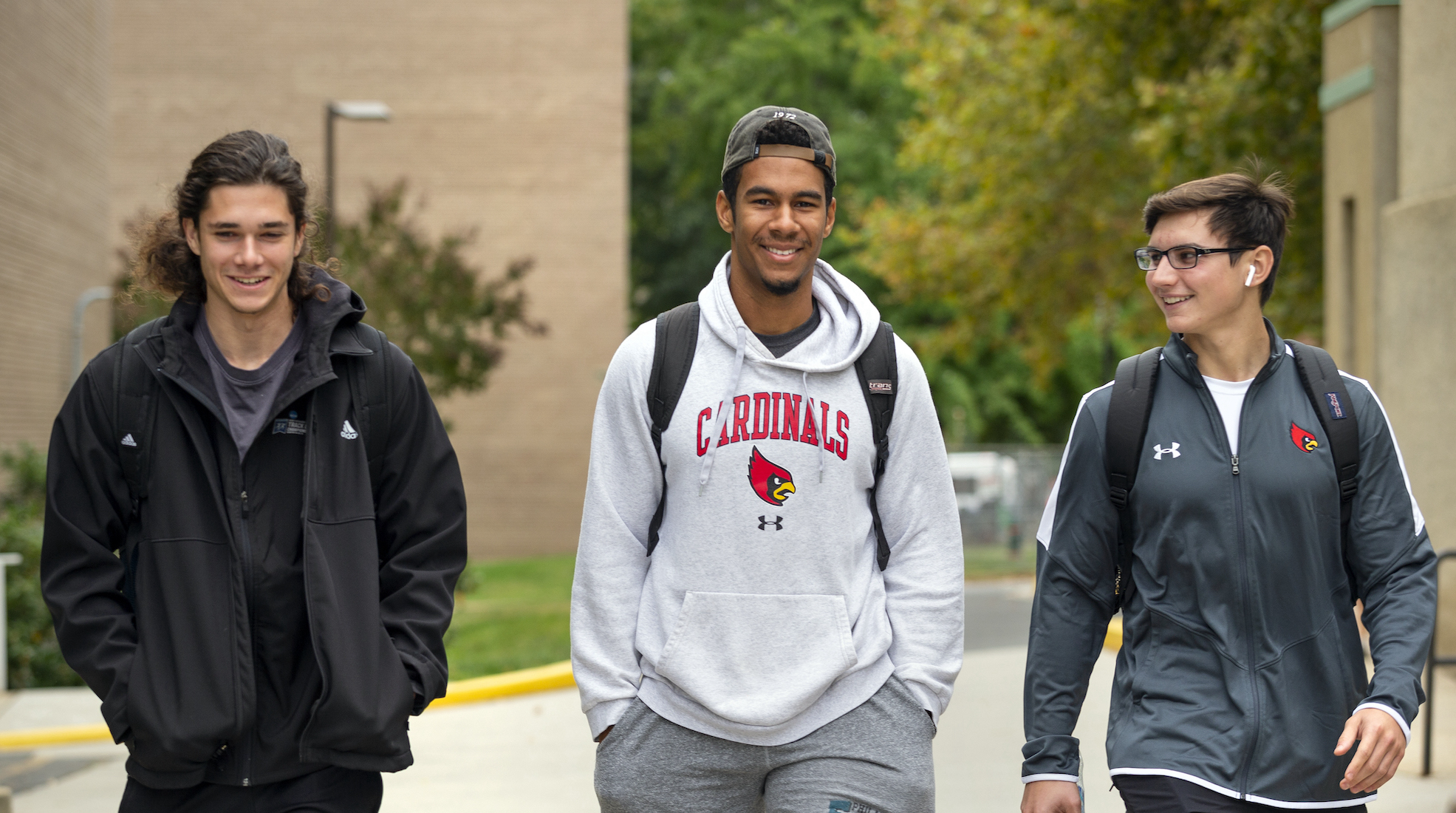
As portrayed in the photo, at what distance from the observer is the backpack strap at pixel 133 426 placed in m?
3.30

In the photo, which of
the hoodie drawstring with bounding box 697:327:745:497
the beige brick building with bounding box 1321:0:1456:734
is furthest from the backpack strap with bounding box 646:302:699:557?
the beige brick building with bounding box 1321:0:1456:734

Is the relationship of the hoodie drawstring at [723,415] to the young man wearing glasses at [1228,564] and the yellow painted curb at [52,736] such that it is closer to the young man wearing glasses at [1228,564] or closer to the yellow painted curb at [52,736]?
the young man wearing glasses at [1228,564]

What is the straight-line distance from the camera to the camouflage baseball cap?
353 centimetres

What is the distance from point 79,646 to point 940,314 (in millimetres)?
37454

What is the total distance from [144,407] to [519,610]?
1674 centimetres

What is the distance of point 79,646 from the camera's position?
3229 mm

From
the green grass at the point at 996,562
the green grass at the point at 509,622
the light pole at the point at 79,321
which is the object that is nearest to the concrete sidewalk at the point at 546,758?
the green grass at the point at 509,622

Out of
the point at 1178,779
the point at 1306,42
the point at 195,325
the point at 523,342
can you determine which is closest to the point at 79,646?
the point at 195,325

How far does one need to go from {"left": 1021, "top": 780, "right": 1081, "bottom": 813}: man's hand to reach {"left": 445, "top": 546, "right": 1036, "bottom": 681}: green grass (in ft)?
17.3

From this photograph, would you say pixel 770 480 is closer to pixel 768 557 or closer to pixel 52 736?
pixel 768 557

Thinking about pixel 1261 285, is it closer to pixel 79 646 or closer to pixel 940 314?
pixel 79 646

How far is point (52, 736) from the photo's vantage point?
1014cm

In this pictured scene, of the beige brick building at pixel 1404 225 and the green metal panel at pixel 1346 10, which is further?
the green metal panel at pixel 1346 10

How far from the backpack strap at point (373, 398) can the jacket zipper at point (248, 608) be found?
0.99ft
